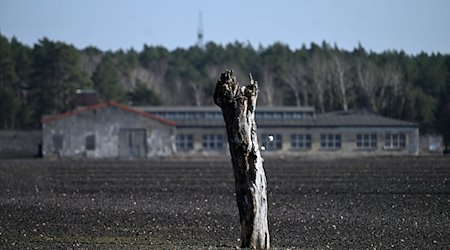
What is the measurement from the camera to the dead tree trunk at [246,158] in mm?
18844

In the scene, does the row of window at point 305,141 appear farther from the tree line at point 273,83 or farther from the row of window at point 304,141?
the tree line at point 273,83

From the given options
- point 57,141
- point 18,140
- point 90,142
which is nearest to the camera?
point 57,141

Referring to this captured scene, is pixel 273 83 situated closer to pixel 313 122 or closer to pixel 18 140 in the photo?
pixel 18 140

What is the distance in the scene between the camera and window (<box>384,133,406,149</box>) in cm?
7994

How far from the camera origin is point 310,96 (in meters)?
117

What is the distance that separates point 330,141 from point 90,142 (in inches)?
793

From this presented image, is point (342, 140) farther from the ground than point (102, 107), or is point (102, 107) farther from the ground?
point (102, 107)

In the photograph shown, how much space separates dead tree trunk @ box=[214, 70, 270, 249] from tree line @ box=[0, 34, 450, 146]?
7210 centimetres

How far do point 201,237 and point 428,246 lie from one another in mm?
4907

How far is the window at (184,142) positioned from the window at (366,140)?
46.3 feet

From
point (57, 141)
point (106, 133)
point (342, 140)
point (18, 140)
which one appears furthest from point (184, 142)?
point (18, 140)

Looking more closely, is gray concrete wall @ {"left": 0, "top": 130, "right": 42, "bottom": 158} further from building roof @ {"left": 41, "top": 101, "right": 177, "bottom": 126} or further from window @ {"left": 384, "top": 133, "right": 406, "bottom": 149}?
window @ {"left": 384, "top": 133, "right": 406, "bottom": 149}

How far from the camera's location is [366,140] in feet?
261

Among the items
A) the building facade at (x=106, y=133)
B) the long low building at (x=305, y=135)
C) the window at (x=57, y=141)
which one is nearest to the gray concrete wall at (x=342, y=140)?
the long low building at (x=305, y=135)
